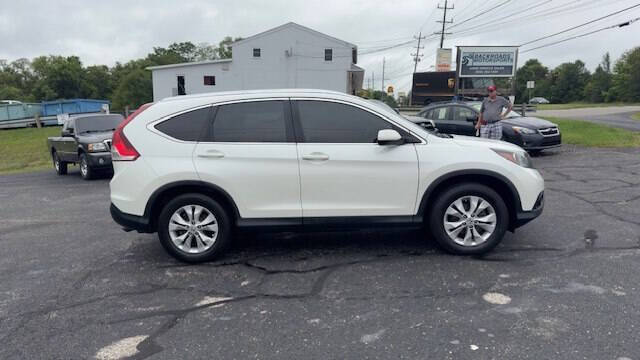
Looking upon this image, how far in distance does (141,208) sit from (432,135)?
309cm

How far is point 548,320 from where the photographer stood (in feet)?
11.2

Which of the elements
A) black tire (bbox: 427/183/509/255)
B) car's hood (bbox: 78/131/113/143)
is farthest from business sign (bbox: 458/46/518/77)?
black tire (bbox: 427/183/509/255)

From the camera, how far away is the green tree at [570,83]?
9400 centimetres

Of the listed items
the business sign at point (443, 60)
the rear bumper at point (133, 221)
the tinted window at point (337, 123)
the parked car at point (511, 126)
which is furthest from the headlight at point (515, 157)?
the business sign at point (443, 60)

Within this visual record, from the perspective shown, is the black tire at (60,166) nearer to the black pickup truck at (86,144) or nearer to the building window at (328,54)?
the black pickup truck at (86,144)

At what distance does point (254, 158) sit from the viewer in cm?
459

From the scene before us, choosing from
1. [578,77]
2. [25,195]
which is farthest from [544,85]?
[25,195]

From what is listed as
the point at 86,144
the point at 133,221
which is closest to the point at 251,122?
the point at 133,221

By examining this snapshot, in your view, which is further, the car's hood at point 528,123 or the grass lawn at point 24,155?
the grass lawn at point 24,155

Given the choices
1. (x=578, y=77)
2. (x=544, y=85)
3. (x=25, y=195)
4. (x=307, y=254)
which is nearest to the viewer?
(x=307, y=254)

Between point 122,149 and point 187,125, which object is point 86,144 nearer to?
point 122,149

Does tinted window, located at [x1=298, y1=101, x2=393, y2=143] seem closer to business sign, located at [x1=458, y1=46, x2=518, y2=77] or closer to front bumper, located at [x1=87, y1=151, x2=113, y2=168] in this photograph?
front bumper, located at [x1=87, y1=151, x2=113, y2=168]

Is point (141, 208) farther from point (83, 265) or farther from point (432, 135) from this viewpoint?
point (432, 135)

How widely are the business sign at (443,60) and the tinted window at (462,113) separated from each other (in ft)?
99.6
